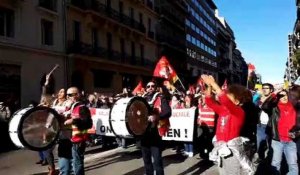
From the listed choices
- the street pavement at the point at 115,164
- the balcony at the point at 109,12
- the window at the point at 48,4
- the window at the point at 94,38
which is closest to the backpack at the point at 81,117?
the street pavement at the point at 115,164

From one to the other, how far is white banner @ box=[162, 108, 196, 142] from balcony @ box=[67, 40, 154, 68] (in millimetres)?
19027

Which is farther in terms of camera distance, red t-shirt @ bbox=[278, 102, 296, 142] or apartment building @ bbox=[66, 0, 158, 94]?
apartment building @ bbox=[66, 0, 158, 94]

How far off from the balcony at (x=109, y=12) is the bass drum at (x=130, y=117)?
77.2 ft

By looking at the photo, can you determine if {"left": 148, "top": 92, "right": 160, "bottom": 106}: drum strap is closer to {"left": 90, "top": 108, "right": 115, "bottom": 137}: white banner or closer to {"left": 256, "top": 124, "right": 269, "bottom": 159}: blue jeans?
{"left": 256, "top": 124, "right": 269, "bottom": 159}: blue jeans

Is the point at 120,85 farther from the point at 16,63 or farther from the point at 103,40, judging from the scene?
the point at 16,63

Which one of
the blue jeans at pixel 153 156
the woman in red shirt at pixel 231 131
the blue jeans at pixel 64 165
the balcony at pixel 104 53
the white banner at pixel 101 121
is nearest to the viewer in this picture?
the woman in red shirt at pixel 231 131

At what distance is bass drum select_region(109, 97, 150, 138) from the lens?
6.93 meters

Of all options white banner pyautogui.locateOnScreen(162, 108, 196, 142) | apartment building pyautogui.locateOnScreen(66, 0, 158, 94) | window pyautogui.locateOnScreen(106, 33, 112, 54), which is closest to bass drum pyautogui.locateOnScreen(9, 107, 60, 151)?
white banner pyautogui.locateOnScreen(162, 108, 196, 142)

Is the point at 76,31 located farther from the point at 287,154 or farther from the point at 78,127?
the point at 287,154

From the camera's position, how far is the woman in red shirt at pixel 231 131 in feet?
17.0

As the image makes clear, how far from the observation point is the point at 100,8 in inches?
1314

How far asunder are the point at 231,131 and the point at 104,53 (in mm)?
29274

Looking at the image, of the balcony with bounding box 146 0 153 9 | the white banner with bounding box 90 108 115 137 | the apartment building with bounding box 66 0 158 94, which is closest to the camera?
the white banner with bounding box 90 108 115 137

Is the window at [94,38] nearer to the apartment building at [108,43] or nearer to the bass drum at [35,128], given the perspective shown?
the apartment building at [108,43]
